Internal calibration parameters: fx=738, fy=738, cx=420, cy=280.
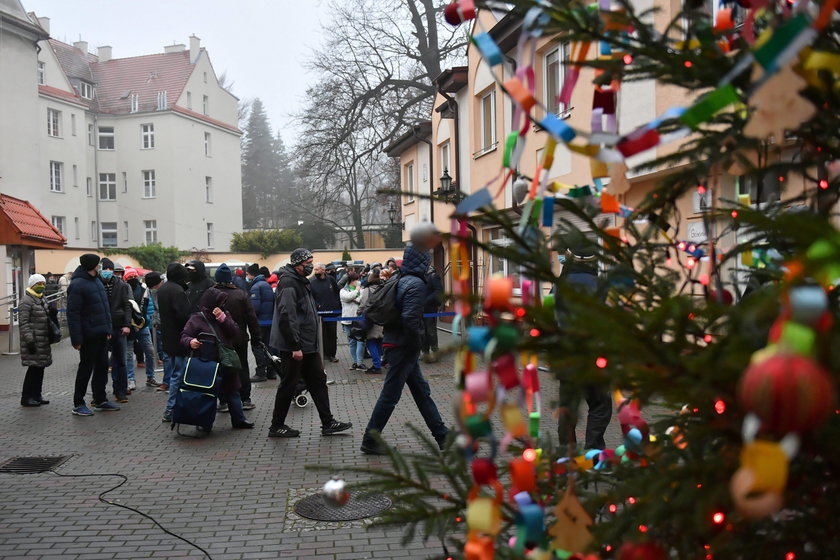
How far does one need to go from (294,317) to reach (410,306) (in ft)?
4.58

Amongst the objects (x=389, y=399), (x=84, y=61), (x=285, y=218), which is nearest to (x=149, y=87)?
(x=84, y=61)

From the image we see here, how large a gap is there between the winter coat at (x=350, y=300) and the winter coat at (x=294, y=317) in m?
6.21

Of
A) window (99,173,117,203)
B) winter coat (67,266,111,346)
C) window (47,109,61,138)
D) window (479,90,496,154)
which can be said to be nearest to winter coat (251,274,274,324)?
winter coat (67,266,111,346)

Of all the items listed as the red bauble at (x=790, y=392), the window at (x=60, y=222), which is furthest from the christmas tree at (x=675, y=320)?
the window at (x=60, y=222)

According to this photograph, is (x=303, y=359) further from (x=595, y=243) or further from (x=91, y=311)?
(x=595, y=243)

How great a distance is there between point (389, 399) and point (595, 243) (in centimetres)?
495

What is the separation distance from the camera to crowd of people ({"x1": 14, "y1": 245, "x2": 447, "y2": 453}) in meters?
6.85

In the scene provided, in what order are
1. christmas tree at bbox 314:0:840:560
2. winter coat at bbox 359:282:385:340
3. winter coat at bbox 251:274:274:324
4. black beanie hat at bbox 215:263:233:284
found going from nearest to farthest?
christmas tree at bbox 314:0:840:560 → black beanie hat at bbox 215:263:233:284 → winter coat at bbox 251:274:274:324 → winter coat at bbox 359:282:385:340

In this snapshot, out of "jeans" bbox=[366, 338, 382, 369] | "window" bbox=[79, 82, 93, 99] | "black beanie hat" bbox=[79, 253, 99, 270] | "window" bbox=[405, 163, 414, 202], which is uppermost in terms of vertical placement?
"window" bbox=[79, 82, 93, 99]

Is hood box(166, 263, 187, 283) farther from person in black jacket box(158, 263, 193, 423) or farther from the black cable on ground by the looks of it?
the black cable on ground

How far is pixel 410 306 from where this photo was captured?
22.2ft

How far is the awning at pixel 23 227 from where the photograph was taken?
1684 centimetres

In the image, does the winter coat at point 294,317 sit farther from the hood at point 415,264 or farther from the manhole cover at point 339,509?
the manhole cover at point 339,509

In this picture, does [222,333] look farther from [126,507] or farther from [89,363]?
[126,507]
